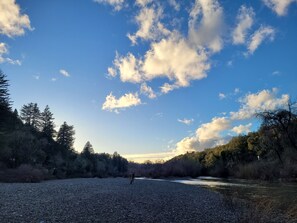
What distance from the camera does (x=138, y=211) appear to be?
622 inches

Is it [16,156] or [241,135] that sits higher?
[241,135]

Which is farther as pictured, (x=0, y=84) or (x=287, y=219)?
(x=0, y=84)

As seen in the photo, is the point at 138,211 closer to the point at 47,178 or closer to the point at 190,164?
the point at 47,178

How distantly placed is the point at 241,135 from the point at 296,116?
5800cm

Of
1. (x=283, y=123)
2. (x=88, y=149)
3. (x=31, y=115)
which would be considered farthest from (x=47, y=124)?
(x=283, y=123)

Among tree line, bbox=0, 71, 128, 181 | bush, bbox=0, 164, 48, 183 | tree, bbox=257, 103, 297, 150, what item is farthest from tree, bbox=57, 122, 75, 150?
tree, bbox=257, 103, 297, 150

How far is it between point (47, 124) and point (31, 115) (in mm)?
5832

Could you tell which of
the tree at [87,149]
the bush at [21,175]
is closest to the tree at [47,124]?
the tree at [87,149]

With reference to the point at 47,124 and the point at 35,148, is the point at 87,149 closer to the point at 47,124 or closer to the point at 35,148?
the point at 47,124

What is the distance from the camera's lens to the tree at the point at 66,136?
95.4 meters

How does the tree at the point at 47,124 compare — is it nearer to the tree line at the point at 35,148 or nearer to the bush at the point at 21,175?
the tree line at the point at 35,148

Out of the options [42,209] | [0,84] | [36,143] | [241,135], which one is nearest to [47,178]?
[36,143]

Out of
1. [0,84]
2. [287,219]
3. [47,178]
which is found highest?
[0,84]

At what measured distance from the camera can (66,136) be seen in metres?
96.8
